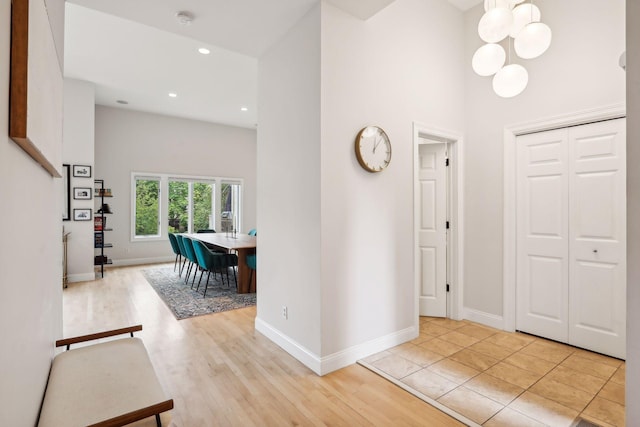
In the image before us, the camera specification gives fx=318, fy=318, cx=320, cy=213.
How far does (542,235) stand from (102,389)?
379 cm

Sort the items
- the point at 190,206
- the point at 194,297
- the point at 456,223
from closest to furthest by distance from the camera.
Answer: the point at 456,223, the point at 194,297, the point at 190,206

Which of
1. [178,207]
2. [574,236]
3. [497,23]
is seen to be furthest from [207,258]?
[574,236]

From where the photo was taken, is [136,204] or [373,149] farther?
[136,204]

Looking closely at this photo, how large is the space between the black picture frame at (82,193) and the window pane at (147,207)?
1.89 m

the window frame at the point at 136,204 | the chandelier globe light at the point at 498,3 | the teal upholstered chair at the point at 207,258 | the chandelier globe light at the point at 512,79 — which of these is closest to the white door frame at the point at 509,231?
the chandelier globe light at the point at 512,79

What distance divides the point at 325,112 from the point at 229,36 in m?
1.32

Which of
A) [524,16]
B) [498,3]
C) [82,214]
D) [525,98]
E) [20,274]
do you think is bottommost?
[20,274]

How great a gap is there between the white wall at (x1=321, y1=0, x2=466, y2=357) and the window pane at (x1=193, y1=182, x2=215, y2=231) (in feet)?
21.7

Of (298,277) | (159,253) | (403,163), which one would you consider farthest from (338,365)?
(159,253)

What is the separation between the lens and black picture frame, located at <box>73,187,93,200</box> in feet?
18.4

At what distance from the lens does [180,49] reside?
4516 mm

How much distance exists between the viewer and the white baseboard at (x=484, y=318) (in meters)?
3.52

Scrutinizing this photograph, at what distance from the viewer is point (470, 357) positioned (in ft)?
9.30

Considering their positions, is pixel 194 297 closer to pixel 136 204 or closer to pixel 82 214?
pixel 82 214
